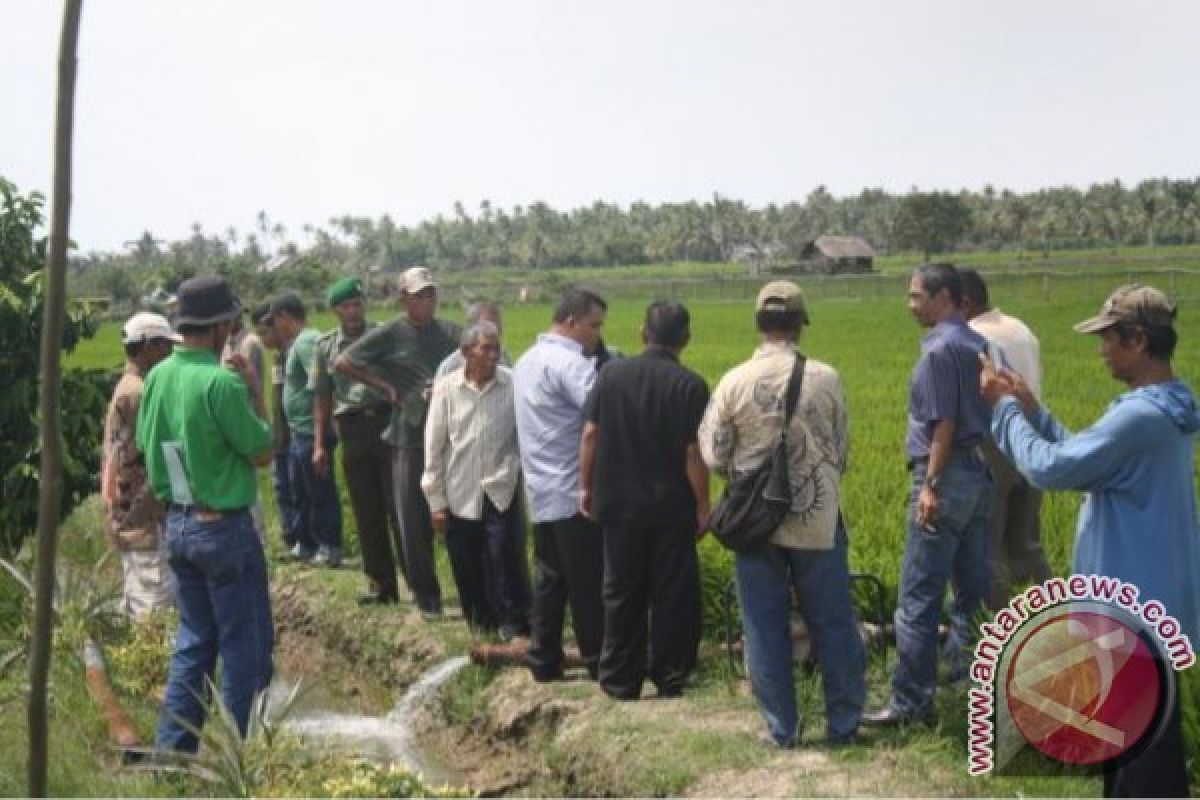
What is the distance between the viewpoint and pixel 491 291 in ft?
190

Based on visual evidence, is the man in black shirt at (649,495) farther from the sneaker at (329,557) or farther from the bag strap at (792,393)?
the sneaker at (329,557)

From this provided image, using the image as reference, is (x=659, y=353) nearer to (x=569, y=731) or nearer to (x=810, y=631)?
(x=810, y=631)

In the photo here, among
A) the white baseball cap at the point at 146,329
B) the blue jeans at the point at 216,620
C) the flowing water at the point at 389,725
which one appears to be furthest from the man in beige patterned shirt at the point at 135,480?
the flowing water at the point at 389,725

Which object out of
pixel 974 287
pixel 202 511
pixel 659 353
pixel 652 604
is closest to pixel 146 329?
pixel 202 511

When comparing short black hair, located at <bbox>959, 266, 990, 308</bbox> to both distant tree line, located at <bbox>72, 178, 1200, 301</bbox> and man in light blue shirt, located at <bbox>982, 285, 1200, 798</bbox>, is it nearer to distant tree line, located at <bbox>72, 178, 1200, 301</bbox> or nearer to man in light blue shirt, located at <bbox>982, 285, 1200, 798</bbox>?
man in light blue shirt, located at <bbox>982, 285, 1200, 798</bbox>

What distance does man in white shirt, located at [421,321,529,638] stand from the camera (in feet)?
20.5

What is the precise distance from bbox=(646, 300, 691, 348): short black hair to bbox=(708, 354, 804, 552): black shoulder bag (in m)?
0.71

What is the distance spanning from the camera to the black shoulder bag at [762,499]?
15.3 feet

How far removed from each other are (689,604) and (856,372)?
1347cm

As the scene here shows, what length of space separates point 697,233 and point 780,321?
105 m

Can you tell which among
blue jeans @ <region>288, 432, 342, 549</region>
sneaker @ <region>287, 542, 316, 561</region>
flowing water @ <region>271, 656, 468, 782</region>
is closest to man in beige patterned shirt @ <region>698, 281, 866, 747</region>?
flowing water @ <region>271, 656, 468, 782</region>

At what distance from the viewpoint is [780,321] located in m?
4.75

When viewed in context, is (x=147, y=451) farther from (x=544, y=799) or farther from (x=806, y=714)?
(x=806, y=714)

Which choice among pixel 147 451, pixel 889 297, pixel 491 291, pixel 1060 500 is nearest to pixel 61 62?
pixel 147 451
